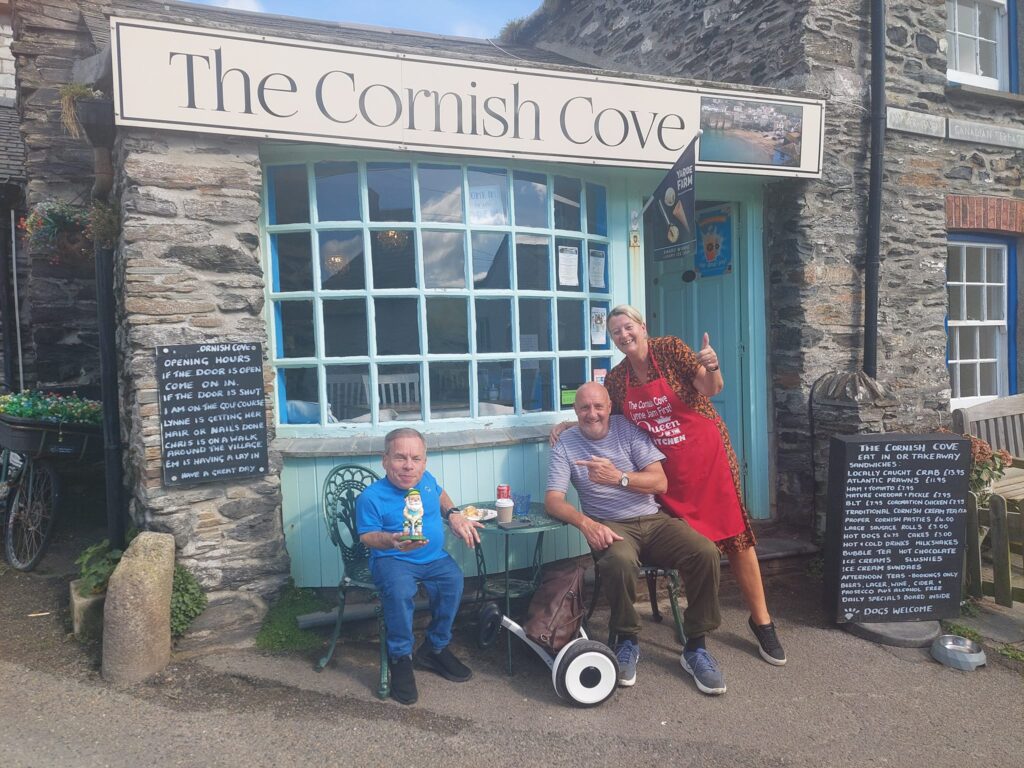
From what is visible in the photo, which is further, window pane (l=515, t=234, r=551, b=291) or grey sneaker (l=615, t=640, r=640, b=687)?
window pane (l=515, t=234, r=551, b=291)

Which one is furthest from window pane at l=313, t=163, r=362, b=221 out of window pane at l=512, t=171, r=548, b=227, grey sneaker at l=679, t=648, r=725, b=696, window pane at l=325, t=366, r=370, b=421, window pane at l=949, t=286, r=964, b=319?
window pane at l=949, t=286, r=964, b=319

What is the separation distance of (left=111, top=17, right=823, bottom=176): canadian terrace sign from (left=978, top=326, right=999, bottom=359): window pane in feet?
9.70

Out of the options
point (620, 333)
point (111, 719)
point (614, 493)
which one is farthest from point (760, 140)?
point (111, 719)

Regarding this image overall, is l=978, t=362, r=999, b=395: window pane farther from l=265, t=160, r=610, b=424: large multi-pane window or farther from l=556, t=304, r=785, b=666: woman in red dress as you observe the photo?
l=265, t=160, r=610, b=424: large multi-pane window

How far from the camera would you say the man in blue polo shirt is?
3.52 metres

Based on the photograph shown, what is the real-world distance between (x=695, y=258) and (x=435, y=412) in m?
2.92

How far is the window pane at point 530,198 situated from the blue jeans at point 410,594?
7.60 feet

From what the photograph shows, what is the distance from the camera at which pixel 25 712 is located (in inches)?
135

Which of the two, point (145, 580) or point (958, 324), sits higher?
point (958, 324)

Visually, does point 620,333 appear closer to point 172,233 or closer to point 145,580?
point 172,233

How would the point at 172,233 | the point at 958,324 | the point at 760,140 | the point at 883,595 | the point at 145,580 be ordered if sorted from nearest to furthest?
the point at 145,580 → the point at 172,233 → the point at 883,595 → the point at 760,140 → the point at 958,324

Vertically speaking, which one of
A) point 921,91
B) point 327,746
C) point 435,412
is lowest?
point 327,746

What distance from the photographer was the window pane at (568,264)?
16.4 ft

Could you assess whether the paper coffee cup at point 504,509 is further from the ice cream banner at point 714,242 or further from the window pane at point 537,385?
the ice cream banner at point 714,242
